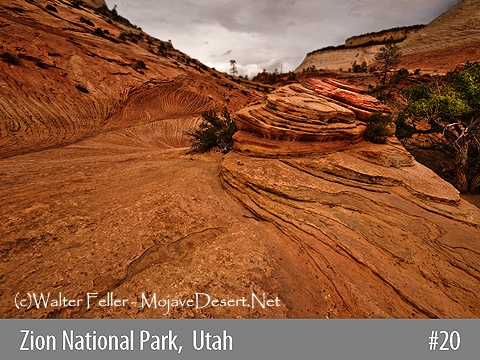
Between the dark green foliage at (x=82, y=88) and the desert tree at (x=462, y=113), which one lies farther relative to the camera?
the dark green foliage at (x=82, y=88)

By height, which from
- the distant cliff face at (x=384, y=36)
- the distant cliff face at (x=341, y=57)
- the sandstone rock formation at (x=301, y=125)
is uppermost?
the distant cliff face at (x=384, y=36)

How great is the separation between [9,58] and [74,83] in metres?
3.65

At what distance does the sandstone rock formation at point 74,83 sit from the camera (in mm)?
12289

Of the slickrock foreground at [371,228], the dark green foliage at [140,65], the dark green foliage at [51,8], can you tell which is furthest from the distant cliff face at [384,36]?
the slickrock foreground at [371,228]

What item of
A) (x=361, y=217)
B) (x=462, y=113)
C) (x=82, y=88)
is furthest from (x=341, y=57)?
(x=361, y=217)

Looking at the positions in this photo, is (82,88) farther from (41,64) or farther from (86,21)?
(86,21)

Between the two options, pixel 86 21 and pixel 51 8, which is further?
pixel 86 21

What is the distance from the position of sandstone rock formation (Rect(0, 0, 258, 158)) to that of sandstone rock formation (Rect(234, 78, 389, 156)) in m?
11.0

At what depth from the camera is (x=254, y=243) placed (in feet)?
14.9

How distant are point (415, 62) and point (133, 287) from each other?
64.4 metres

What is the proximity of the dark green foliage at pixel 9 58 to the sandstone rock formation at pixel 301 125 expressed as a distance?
728 inches

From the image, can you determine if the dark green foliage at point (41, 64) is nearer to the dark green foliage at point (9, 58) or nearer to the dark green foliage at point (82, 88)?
the dark green foliage at point (9, 58)

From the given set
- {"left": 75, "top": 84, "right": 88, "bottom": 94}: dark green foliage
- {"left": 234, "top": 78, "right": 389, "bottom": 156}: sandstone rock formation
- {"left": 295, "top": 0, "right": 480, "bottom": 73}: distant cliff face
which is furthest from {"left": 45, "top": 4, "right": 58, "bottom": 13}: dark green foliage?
{"left": 295, "top": 0, "right": 480, "bottom": 73}: distant cliff face

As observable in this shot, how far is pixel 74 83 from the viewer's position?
1666cm
